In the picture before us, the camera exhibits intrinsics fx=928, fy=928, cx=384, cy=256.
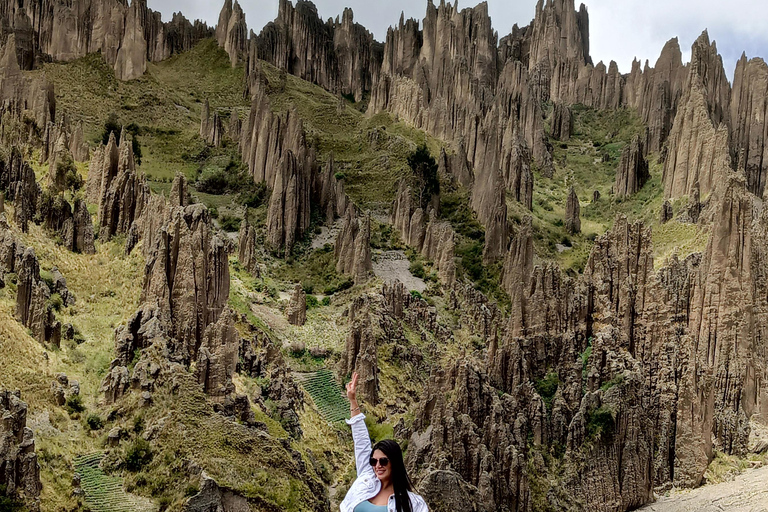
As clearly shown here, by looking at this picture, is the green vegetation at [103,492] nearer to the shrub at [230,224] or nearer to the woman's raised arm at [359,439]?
the woman's raised arm at [359,439]

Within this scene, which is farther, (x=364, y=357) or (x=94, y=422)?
(x=364, y=357)

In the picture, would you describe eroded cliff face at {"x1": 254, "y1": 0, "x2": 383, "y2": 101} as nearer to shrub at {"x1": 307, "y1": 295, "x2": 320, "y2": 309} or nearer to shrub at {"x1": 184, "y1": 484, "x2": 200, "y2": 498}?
shrub at {"x1": 307, "y1": 295, "x2": 320, "y2": 309}

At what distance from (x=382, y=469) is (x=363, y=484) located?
309mm

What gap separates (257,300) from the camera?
179 ft

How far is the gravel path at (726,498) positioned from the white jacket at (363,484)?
86.3 feet

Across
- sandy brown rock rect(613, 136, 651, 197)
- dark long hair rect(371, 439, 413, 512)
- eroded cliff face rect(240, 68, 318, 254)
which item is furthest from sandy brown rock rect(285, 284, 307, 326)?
dark long hair rect(371, 439, 413, 512)

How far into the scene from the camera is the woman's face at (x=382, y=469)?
1101cm

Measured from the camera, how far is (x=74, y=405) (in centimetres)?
3244

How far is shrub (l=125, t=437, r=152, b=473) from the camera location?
3159 centimetres

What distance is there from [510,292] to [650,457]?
29.6 metres

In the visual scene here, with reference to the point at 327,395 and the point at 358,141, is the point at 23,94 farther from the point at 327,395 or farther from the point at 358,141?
the point at 358,141

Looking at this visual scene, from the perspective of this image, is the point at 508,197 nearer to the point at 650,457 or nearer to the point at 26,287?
the point at 650,457

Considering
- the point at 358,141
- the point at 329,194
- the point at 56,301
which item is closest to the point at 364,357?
the point at 56,301

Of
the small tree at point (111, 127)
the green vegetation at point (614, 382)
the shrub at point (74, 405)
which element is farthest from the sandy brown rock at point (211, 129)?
the green vegetation at point (614, 382)
